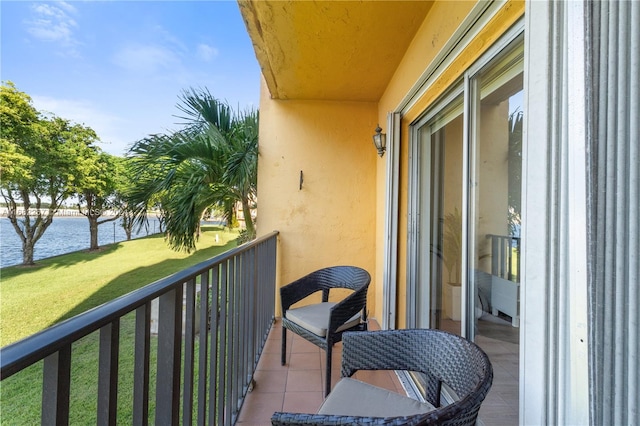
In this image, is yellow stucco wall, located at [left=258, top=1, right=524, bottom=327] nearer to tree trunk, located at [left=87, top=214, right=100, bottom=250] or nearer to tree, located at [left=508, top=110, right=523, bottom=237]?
tree, located at [left=508, top=110, right=523, bottom=237]

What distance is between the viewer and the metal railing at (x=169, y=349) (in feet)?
1.67

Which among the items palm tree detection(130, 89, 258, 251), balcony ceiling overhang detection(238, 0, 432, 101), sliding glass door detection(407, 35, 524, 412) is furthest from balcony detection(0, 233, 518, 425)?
balcony ceiling overhang detection(238, 0, 432, 101)

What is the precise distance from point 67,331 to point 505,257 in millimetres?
1481

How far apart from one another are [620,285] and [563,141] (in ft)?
1.16

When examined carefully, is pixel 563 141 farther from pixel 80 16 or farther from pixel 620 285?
pixel 80 16

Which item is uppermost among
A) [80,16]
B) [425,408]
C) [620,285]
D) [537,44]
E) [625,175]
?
[80,16]

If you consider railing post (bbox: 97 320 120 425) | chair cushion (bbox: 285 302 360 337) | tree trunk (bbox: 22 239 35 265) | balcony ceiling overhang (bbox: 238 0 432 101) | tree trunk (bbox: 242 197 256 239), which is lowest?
tree trunk (bbox: 22 239 35 265)

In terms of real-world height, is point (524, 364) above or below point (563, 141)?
below

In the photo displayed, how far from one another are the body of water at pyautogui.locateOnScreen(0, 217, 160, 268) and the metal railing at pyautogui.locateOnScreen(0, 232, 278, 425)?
798 centimetres

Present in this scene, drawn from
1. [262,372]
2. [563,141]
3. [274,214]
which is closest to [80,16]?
[274,214]

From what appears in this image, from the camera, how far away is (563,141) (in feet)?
2.33

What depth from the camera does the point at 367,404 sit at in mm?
1120

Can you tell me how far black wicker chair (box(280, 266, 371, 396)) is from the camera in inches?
75.5

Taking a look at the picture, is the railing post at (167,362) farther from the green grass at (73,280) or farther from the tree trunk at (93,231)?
the tree trunk at (93,231)
